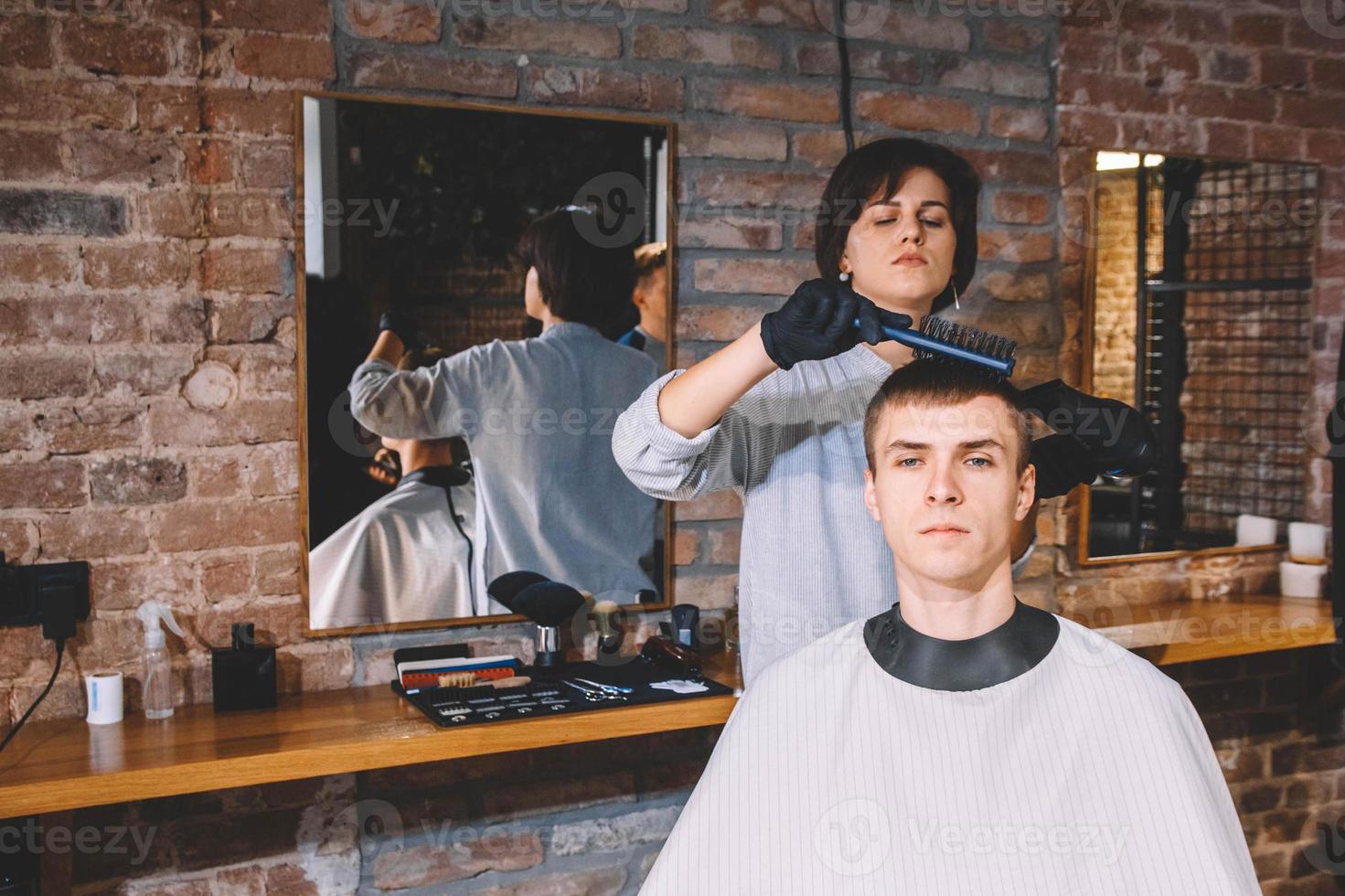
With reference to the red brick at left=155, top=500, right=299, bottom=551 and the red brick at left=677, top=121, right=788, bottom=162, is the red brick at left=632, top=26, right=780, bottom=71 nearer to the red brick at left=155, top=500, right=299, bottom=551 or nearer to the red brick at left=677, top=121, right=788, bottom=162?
the red brick at left=677, top=121, right=788, bottom=162

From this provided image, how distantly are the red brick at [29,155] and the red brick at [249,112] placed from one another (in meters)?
0.24

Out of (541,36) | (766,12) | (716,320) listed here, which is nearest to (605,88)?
(541,36)

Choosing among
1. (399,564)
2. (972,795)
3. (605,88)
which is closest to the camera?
(972,795)

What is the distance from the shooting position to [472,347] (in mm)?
2039

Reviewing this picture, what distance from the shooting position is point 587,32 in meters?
2.10

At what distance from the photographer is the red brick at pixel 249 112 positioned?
6.09 feet

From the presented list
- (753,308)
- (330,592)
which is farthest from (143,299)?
(753,308)

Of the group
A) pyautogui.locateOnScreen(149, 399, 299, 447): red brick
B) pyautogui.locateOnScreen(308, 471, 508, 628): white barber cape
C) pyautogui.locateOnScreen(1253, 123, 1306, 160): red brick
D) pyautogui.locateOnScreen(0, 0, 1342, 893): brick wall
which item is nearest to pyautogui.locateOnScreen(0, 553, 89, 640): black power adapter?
pyautogui.locateOnScreen(0, 0, 1342, 893): brick wall

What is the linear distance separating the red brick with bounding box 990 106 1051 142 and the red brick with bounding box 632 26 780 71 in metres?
0.54

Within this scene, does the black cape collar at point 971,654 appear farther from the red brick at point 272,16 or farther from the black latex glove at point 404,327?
the red brick at point 272,16

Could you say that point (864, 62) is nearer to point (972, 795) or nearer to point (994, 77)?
point (994, 77)

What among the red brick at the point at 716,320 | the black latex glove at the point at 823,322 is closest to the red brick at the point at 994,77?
the red brick at the point at 716,320

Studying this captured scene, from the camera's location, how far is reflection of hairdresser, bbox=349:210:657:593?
6.66ft

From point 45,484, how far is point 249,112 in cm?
71
